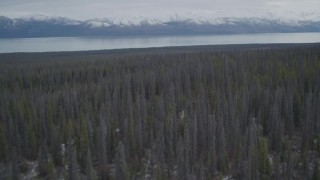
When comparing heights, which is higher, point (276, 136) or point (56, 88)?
point (276, 136)

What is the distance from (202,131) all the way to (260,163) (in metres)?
5.88

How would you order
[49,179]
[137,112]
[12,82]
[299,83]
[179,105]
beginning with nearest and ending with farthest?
[49,179] < [137,112] < [179,105] < [299,83] < [12,82]

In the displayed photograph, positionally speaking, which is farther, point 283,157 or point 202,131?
point 202,131

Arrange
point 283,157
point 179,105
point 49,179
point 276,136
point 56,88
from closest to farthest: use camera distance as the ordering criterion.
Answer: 1. point 49,179
2. point 283,157
3. point 276,136
4. point 179,105
5. point 56,88

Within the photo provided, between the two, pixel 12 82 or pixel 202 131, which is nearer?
pixel 202 131

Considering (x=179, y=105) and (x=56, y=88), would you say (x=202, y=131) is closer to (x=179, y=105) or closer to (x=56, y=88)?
(x=179, y=105)

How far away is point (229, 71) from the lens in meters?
57.4

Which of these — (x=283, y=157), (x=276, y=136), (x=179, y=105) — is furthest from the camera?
(x=179, y=105)

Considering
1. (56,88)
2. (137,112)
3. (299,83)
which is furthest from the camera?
(56,88)

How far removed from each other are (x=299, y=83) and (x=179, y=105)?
15.2m

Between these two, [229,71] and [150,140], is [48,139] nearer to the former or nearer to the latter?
[150,140]

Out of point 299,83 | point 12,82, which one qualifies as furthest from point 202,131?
point 12,82

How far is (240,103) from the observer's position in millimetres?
34469

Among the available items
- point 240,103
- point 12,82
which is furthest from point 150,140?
point 12,82
